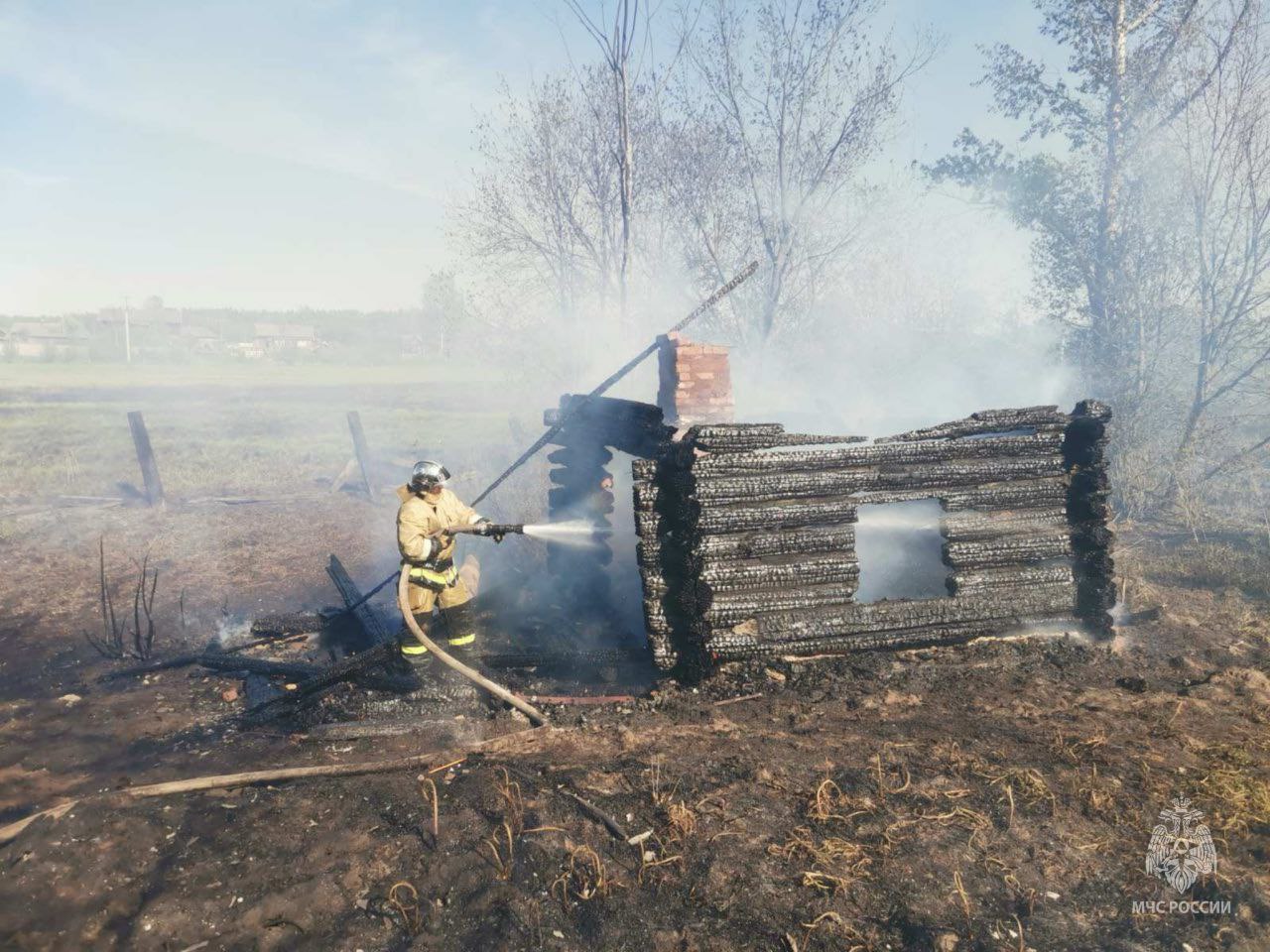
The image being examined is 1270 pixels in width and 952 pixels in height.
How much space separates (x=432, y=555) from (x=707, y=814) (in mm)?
3864

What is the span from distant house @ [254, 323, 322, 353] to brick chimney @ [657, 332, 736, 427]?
179ft

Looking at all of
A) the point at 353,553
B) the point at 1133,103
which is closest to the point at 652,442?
the point at 353,553

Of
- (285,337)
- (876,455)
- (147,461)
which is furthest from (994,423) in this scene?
(285,337)

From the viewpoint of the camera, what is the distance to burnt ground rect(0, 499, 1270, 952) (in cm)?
356

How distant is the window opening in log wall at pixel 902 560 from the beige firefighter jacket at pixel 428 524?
189 inches

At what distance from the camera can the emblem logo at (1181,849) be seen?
12.4 ft

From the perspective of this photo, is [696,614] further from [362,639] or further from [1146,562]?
[1146,562]

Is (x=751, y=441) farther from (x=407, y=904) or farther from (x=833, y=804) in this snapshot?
(x=407, y=904)

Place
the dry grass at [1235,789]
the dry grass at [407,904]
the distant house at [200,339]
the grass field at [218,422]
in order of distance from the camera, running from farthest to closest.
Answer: the distant house at [200,339] < the grass field at [218,422] < the dry grass at [1235,789] < the dry grass at [407,904]

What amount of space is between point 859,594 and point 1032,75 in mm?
12543

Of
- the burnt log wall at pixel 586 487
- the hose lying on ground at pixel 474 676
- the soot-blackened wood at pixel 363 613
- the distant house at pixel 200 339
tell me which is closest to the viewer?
the hose lying on ground at pixel 474 676

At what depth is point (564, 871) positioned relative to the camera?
154 inches

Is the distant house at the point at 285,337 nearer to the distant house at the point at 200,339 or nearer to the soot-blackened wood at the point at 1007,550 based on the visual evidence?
the distant house at the point at 200,339

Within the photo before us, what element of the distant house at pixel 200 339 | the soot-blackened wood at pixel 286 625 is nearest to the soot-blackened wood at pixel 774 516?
the soot-blackened wood at pixel 286 625
